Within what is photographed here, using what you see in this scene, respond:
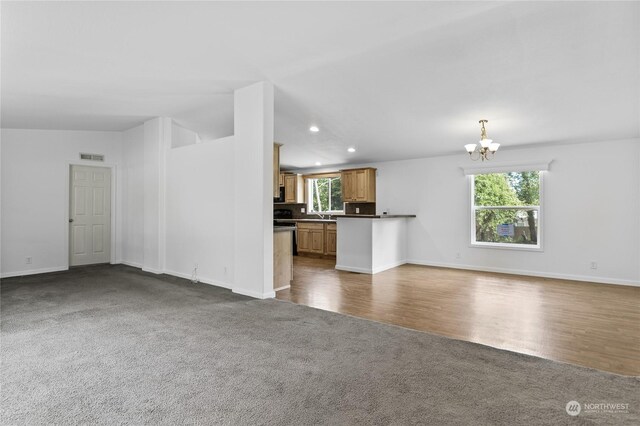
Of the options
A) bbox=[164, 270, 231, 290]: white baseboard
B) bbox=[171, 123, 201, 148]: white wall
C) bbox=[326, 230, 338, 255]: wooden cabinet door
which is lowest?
bbox=[164, 270, 231, 290]: white baseboard

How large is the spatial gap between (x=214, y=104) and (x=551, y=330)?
4.89 metres

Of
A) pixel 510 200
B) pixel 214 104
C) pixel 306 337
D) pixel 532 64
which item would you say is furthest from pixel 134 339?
pixel 510 200

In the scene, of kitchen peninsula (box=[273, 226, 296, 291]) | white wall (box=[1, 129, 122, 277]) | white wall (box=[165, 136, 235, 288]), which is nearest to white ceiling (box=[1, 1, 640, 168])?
white wall (box=[1, 129, 122, 277])

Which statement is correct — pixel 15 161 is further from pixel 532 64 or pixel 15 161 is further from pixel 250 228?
pixel 532 64

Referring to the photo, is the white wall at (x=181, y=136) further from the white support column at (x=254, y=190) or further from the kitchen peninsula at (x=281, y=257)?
the kitchen peninsula at (x=281, y=257)

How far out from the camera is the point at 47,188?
5.89 metres

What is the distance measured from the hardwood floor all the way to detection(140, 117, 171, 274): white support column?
2.45 m

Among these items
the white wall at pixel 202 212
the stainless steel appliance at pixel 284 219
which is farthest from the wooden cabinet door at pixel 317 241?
the white wall at pixel 202 212

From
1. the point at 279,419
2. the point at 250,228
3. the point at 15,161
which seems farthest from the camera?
the point at 15,161

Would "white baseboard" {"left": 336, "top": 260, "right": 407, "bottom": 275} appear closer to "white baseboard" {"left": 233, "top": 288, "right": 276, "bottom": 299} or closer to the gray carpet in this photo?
"white baseboard" {"left": 233, "top": 288, "right": 276, "bottom": 299}

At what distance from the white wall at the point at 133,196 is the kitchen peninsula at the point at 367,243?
3.75m

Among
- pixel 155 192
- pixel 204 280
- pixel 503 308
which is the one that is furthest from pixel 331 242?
pixel 503 308

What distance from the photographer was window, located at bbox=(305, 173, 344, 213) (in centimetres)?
899

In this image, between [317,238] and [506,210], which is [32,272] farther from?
[506,210]
